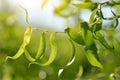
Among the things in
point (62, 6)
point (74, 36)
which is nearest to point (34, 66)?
point (62, 6)

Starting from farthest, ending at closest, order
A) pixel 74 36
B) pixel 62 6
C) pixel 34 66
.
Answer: pixel 34 66 < pixel 62 6 < pixel 74 36

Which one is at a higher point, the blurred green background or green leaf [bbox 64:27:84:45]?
green leaf [bbox 64:27:84:45]

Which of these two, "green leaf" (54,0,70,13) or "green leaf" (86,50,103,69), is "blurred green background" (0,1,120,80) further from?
"green leaf" (86,50,103,69)

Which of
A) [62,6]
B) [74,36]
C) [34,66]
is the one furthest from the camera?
[34,66]

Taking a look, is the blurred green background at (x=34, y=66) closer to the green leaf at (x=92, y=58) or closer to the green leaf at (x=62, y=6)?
the green leaf at (x=62, y=6)

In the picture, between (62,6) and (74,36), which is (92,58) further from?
(62,6)

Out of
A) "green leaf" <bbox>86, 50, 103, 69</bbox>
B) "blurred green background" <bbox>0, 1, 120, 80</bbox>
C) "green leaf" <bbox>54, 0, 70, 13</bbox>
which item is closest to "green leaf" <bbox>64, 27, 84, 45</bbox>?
"green leaf" <bbox>86, 50, 103, 69</bbox>

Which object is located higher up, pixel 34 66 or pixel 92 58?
pixel 92 58

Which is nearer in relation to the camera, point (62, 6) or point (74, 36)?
point (74, 36)

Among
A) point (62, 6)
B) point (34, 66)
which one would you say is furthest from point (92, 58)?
point (34, 66)

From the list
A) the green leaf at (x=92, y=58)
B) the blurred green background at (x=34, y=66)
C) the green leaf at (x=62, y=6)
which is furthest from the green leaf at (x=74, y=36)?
the blurred green background at (x=34, y=66)

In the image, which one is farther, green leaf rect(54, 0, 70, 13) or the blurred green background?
the blurred green background

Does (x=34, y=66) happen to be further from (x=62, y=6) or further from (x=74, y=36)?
(x=74, y=36)
